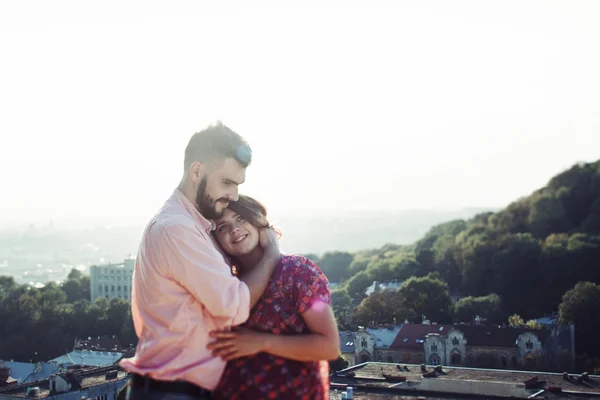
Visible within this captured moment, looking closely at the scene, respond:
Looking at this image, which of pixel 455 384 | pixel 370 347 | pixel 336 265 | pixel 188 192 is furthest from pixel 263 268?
pixel 336 265

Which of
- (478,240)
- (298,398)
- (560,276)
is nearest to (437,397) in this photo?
(298,398)

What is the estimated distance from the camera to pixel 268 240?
5262 mm

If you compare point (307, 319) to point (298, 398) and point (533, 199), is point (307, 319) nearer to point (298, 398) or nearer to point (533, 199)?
point (298, 398)

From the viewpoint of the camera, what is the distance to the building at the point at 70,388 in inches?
1105

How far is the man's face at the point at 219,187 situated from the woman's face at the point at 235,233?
0.10 metres

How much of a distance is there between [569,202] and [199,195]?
64.9 meters

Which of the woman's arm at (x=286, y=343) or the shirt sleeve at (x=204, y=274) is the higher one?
the shirt sleeve at (x=204, y=274)

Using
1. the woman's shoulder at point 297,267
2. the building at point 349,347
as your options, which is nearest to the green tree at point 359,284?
the building at point 349,347

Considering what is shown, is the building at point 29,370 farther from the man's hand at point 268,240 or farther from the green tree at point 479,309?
the man's hand at point 268,240

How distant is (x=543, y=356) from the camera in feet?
127

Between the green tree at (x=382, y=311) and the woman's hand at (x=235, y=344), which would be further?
the green tree at (x=382, y=311)

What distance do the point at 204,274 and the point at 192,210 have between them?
491 millimetres

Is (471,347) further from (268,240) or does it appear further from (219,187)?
(219,187)

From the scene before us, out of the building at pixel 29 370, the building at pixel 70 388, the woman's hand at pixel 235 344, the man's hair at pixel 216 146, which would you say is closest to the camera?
the woman's hand at pixel 235 344
